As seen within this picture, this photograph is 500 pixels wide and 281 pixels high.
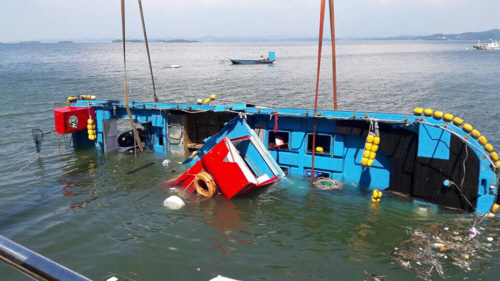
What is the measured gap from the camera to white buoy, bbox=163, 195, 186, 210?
48.5ft

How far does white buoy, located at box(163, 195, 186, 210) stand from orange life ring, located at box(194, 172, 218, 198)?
3.50 ft

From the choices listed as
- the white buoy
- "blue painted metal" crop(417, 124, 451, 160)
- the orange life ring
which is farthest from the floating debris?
the white buoy

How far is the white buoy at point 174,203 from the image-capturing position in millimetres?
14773

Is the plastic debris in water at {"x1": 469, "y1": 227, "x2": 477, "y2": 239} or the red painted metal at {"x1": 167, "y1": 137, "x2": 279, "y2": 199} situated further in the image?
the red painted metal at {"x1": 167, "y1": 137, "x2": 279, "y2": 199}

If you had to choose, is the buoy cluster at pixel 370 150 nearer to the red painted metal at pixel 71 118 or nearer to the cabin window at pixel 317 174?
the cabin window at pixel 317 174

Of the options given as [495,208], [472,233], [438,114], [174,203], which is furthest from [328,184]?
[174,203]

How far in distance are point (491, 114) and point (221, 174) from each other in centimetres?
2820

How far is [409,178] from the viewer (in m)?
15.1

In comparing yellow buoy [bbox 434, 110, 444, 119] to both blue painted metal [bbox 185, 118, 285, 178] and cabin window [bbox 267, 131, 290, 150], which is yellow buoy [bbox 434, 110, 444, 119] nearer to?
cabin window [bbox 267, 131, 290, 150]

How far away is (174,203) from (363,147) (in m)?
7.94

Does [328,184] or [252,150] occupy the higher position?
[252,150]

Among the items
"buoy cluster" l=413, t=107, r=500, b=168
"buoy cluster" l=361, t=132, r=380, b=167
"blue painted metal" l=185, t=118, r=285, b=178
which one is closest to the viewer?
"buoy cluster" l=413, t=107, r=500, b=168

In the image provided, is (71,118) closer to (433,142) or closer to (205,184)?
(205,184)

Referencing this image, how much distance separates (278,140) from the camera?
60.0 feet
